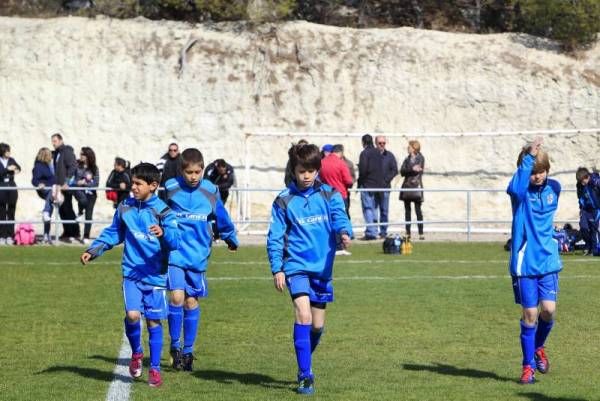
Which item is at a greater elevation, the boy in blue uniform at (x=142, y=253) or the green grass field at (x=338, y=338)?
the boy in blue uniform at (x=142, y=253)

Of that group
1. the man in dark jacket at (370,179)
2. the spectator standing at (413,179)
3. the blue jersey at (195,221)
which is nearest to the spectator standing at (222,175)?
the man in dark jacket at (370,179)

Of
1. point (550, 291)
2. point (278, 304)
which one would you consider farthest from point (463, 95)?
point (550, 291)

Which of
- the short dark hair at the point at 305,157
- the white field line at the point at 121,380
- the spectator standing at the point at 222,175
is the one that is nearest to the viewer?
the white field line at the point at 121,380

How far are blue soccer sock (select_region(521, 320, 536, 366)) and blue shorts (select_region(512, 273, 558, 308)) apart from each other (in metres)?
0.18

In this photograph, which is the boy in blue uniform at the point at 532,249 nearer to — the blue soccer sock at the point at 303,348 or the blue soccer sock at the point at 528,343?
the blue soccer sock at the point at 528,343

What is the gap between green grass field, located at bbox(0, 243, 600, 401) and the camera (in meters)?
9.59

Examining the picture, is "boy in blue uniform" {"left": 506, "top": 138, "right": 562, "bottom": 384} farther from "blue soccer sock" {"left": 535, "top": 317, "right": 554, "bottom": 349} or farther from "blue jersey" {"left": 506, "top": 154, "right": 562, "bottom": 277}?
"blue soccer sock" {"left": 535, "top": 317, "right": 554, "bottom": 349}

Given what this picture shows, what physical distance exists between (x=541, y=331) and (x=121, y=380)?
10.9ft

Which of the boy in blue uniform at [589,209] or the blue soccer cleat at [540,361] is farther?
the boy in blue uniform at [589,209]

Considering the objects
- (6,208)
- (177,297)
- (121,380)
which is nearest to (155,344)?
(121,380)

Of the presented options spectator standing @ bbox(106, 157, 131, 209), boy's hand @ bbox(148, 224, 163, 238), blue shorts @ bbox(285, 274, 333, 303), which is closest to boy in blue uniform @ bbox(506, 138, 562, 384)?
blue shorts @ bbox(285, 274, 333, 303)

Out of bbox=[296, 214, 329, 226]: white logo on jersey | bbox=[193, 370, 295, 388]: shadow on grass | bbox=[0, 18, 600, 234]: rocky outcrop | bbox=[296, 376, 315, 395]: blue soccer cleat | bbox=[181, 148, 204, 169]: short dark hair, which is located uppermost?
bbox=[0, 18, 600, 234]: rocky outcrop

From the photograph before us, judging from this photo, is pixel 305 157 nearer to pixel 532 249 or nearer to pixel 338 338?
pixel 532 249

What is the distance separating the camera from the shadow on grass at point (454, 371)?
10125 millimetres
